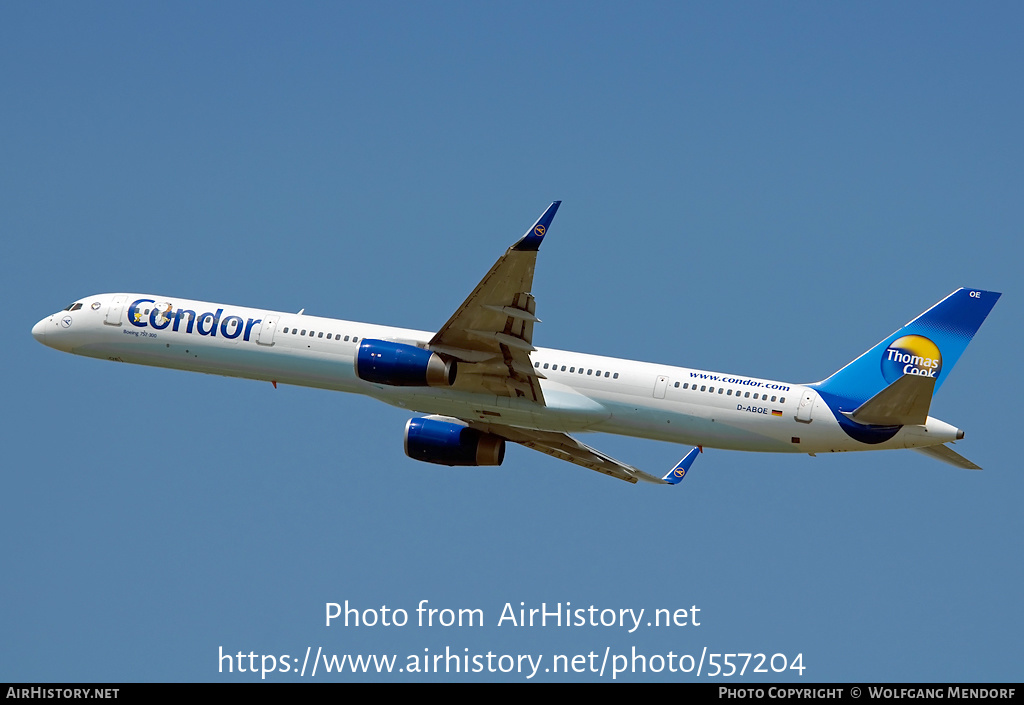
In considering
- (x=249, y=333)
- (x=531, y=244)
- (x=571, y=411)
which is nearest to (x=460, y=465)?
(x=571, y=411)

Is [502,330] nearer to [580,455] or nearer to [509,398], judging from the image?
[509,398]

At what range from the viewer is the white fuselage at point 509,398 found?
150ft

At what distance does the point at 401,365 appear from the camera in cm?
4494

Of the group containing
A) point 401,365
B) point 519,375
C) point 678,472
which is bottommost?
point 678,472

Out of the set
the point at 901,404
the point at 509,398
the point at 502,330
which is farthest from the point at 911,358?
the point at 502,330

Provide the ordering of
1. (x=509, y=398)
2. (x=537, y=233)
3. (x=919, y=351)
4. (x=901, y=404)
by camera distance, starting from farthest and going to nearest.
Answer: (x=509, y=398) → (x=919, y=351) → (x=901, y=404) → (x=537, y=233)

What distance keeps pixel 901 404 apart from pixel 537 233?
13573 mm

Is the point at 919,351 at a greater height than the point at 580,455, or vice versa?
the point at 919,351

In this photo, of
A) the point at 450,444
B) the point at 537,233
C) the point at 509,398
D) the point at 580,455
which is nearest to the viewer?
the point at 537,233

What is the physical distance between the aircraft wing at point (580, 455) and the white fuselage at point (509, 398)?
4784mm

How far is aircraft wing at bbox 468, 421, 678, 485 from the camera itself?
5319cm

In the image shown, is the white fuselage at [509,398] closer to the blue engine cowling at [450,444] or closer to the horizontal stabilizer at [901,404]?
the horizontal stabilizer at [901,404]

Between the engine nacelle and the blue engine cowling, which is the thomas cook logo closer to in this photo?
the blue engine cowling
